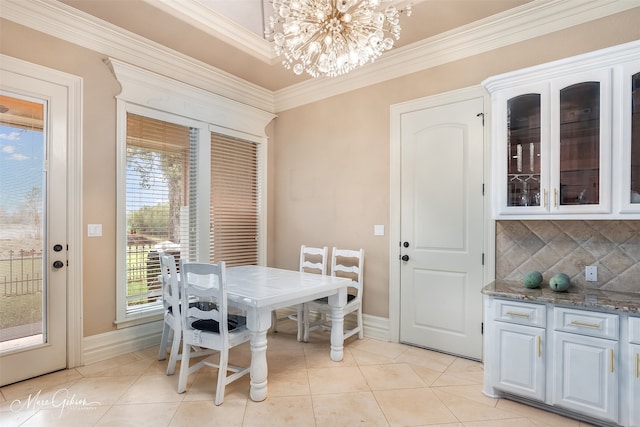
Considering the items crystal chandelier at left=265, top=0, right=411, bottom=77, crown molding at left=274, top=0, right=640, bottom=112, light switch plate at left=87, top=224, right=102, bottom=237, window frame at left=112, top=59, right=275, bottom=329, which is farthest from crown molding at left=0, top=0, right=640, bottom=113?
light switch plate at left=87, top=224, right=102, bottom=237

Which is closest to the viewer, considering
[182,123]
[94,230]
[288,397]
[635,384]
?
[635,384]

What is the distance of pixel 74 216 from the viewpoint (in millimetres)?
2850

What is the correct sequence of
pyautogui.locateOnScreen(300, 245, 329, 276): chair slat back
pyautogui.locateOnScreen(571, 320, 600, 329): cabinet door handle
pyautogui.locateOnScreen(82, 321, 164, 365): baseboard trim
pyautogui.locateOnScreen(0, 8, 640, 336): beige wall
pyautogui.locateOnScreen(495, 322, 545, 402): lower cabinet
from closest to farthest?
pyautogui.locateOnScreen(571, 320, 600, 329): cabinet door handle, pyautogui.locateOnScreen(495, 322, 545, 402): lower cabinet, pyautogui.locateOnScreen(0, 8, 640, 336): beige wall, pyautogui.locateOnScreen(82, 321, 164, 365): baseboard trim, pyautogui.locateOnScreen(300, 245, 329, 276): chair slat back

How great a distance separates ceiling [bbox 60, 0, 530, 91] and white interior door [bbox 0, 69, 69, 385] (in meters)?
0.79

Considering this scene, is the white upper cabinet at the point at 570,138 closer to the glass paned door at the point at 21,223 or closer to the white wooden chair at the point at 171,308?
the white wooden chair at the point at 171,308

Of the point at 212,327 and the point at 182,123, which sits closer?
the point at 212,327

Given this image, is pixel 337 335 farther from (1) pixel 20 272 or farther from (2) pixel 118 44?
(2) pixel 118 44

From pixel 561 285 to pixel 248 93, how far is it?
378cm

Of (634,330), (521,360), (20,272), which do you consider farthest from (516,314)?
(20,272)

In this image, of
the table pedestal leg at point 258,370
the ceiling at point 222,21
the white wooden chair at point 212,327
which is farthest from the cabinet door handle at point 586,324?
the ceiling at point 222,21

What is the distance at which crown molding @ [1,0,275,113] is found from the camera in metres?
2.65

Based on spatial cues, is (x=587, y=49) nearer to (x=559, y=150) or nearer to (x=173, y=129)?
(x=559, y=150)

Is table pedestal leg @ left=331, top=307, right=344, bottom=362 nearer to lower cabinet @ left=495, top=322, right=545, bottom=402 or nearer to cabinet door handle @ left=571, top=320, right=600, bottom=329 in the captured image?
lower cabinet @ left=495, top=322, right=545, bottom=402

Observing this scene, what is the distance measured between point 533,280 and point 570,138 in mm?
1017
